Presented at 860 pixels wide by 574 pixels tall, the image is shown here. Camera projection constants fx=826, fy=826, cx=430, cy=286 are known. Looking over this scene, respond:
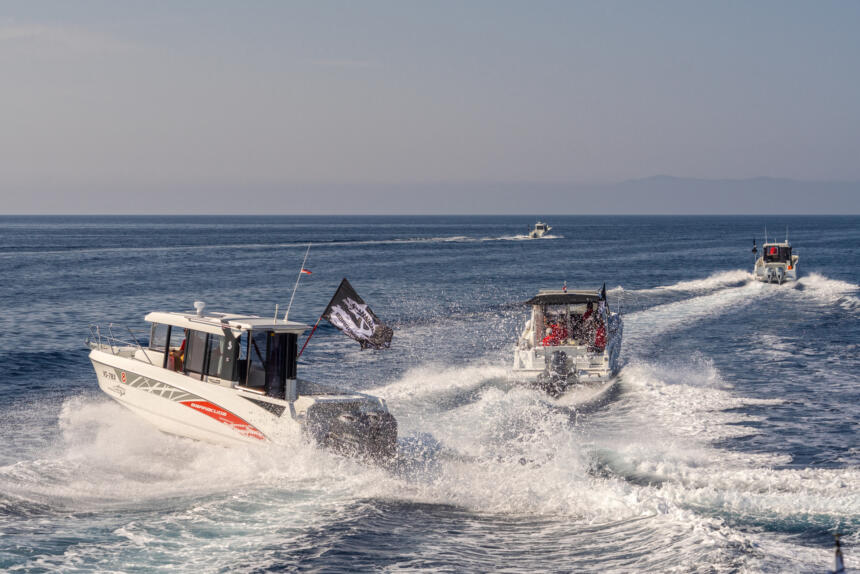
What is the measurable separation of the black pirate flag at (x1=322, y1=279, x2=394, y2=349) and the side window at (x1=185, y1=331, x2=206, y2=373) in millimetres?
2722

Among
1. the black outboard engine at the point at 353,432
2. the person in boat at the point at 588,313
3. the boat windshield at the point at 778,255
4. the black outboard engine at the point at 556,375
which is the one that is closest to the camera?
the black outboard engine at the point at 353,432

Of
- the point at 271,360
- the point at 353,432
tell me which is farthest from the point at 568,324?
the point at 353,432

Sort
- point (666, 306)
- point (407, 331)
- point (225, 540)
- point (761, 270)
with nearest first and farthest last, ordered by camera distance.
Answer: point (225, 540), point (407, 331), point (666, 306), point (761, 270)

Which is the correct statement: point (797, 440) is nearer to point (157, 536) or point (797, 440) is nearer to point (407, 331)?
point (157, 536)

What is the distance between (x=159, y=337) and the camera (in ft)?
59.6

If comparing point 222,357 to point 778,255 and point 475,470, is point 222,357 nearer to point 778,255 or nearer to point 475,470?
point 475,470

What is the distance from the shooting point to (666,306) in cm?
4756

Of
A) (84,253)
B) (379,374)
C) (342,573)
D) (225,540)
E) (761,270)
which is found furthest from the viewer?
(84,253)

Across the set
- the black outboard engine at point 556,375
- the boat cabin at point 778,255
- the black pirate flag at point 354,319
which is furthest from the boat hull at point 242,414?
the boat cabin at point 778,255

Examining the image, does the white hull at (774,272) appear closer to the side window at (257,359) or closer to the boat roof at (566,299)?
the boat roof at (566,299)

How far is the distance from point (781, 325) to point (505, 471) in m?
28.7

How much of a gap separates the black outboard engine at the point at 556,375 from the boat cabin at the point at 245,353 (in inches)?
410

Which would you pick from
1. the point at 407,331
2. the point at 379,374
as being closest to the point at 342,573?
the point at 379,374

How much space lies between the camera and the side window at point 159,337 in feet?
59.2
